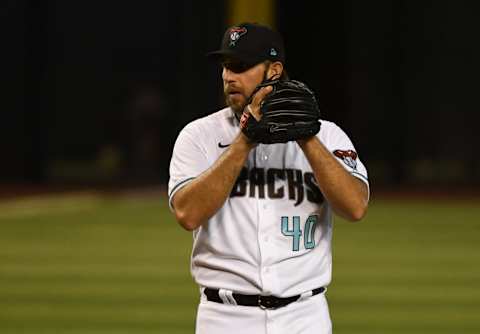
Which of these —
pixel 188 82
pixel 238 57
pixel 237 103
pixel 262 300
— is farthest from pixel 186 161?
pixel 188 82

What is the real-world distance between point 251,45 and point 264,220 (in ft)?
1.56

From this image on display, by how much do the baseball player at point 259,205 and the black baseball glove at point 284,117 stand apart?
1.1 inches

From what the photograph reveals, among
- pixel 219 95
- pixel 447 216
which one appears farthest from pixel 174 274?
pixel 219 95

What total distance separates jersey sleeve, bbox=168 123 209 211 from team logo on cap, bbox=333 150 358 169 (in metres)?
0.37

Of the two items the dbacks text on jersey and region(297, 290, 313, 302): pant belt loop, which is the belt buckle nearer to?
region(297, 290, 313, 302): pant belt loop

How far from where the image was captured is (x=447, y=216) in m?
12.3

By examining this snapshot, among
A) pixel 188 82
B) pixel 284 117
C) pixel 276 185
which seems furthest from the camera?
pixel 188 82

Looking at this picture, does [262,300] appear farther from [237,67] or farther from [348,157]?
[237,67]

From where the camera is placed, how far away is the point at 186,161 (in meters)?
2.98

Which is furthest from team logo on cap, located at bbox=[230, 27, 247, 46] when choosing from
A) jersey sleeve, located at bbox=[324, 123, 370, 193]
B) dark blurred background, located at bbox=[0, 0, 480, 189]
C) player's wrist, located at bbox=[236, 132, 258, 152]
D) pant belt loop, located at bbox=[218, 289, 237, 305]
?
dark blurred background, located at bbox=[0, 0, 480, 189]

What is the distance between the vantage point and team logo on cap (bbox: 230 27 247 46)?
9.53 feet

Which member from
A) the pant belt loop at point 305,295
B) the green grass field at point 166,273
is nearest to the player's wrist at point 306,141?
the pant belt loop at point 305,295

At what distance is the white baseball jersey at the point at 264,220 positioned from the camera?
295cm

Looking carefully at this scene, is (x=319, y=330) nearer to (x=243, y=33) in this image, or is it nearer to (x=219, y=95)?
(x=243, y=33)
